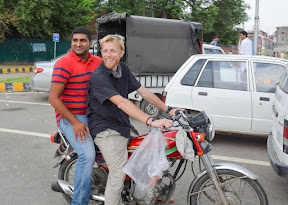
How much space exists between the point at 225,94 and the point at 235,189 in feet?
9.47

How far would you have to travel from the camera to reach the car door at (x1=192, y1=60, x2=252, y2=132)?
17.7 feet

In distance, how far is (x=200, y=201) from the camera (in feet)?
9.59

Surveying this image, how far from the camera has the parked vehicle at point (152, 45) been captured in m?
8.21

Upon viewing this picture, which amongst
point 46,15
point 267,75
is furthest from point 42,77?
point 46,15

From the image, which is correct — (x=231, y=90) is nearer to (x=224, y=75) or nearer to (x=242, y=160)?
(x=224, y=75)

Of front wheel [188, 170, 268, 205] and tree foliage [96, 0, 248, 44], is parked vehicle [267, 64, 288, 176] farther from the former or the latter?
tree foliage [96, 0, 248, 44]

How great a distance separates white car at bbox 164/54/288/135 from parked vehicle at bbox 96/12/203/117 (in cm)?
229

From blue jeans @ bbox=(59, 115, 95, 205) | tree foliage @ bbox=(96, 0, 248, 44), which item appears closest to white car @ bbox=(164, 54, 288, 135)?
blue jeans @ bbox=(59, 115, 95, 205)

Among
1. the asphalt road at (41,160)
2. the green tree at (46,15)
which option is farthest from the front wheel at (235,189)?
the green tree at (46,15)

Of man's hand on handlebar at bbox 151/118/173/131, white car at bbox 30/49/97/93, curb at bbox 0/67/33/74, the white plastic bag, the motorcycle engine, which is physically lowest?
the motorcycle engine

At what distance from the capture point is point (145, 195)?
286 cm

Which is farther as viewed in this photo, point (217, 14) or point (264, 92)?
point (217, 14)

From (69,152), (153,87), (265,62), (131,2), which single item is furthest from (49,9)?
(69,152)

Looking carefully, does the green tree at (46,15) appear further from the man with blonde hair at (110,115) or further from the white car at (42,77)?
the man with blonde hair at (110,115)
